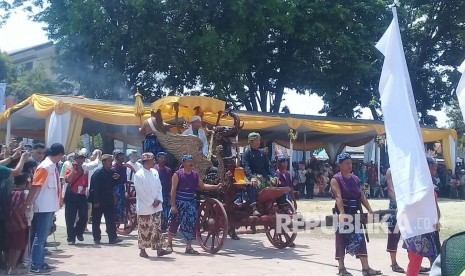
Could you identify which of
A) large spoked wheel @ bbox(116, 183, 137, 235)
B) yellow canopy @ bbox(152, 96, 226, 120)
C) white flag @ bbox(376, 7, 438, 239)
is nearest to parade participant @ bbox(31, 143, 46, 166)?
yellow canopy @ bbox(152, 96, 226, 120)

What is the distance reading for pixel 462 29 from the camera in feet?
102

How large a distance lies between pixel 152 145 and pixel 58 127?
3956mm

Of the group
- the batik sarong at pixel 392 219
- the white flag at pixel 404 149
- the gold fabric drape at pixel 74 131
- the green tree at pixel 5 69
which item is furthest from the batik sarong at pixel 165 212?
the green tree at pixel 5 69

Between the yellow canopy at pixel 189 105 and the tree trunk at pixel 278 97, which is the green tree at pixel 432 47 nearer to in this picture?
the tree trunk at pixel 278 97

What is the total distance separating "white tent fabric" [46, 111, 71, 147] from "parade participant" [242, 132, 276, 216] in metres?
5.66

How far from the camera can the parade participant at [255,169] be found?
424 inches

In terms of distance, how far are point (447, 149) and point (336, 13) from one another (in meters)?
8.13

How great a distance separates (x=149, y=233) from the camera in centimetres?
992

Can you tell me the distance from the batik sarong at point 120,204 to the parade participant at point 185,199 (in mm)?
2489

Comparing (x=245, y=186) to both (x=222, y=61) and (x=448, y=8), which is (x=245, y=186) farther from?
(x=448, y=8)

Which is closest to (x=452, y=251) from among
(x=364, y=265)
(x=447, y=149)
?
(x=364, y=265)

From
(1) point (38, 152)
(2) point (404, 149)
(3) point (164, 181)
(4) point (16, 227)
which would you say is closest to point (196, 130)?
(3) point (164, 181)

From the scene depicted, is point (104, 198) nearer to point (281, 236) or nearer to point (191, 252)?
point (191, 252)

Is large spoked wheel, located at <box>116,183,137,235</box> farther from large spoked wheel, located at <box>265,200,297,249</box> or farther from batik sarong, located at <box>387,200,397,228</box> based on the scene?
batik sarong, located at <box>387,200,397,228</box>
